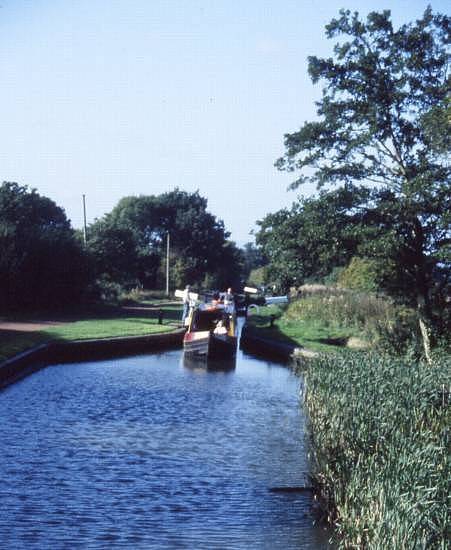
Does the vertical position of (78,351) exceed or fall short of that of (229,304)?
it falls short

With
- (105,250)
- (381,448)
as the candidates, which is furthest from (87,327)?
(105,250)

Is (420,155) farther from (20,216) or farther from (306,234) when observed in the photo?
(20,216)

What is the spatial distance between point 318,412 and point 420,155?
1169cm

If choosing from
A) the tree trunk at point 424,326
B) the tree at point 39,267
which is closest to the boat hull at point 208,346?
the tree trunk at point 424,326

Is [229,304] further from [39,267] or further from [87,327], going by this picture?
[39,267]

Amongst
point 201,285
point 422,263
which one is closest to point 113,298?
point 201,285

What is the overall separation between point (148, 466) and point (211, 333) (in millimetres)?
14343

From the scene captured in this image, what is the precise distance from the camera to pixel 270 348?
93.3 ft

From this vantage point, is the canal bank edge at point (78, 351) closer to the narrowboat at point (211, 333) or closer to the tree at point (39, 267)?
the narrowboat at point (211, 333)

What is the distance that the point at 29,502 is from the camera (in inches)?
382

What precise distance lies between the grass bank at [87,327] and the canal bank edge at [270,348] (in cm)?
337

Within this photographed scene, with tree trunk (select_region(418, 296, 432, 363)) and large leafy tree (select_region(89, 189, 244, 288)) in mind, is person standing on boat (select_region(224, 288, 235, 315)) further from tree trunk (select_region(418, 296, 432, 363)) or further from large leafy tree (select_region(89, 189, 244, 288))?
large leafy tree (select_region(89, 189, 244, 288))

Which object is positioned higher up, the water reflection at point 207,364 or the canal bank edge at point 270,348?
the canal bank edge at point 270,348

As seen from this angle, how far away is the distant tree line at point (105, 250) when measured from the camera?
37.2 m
